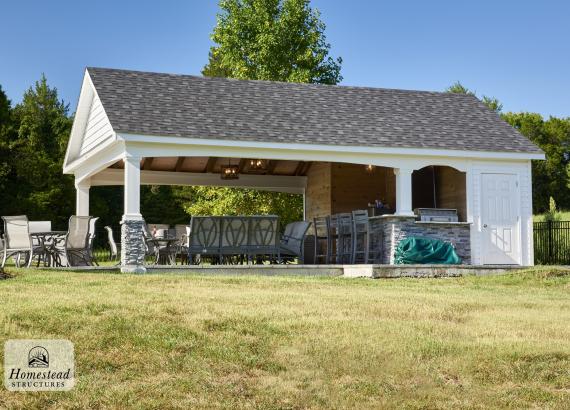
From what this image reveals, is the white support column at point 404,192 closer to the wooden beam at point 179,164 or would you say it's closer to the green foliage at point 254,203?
the wooden beam at point 179,164

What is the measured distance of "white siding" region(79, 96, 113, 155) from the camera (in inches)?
681


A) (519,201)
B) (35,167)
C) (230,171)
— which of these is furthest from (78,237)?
(35,167)

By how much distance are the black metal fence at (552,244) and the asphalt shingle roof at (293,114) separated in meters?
3.36

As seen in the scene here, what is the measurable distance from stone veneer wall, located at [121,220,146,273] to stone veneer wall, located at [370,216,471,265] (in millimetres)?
4821

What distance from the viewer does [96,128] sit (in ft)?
60.7

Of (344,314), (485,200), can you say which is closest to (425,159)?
(485,200)

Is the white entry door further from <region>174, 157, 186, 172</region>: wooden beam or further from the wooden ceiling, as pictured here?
<region>174, 157, 186, 172</region>: wooden beam

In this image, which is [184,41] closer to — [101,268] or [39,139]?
[39,139]

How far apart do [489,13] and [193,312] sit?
76.9 ft

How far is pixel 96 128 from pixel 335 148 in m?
5.42

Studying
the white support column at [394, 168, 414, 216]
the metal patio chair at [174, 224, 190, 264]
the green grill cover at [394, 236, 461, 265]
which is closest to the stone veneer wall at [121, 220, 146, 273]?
the metal patio chair at [174, 224, 190, 264]

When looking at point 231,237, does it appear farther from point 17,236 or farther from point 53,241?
point 17,236

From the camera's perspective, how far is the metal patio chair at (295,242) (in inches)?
643

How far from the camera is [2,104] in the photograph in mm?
33625
